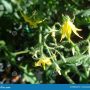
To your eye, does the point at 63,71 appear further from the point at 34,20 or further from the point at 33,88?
the point at 34,20

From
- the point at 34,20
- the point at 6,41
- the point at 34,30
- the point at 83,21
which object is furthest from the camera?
the point at 6,41

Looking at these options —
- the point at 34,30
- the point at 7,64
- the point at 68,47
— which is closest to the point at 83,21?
the point at 68,47

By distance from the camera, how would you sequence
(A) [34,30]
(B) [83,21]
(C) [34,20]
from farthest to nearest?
1. (A) [34,30]
2. (B) [83,21]
3. (C) [34,20]

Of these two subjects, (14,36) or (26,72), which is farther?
(14,36)

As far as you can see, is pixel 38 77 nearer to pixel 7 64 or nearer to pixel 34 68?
pixel 34 68

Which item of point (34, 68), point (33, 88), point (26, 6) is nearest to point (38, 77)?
point (34, 68)

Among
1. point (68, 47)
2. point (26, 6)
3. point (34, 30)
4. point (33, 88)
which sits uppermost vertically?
point (26, 6)

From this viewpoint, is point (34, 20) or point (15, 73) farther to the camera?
point (15, 73)

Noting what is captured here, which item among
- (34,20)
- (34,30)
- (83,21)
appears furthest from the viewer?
(34,30)

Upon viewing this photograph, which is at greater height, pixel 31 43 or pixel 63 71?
pixel 31 43
